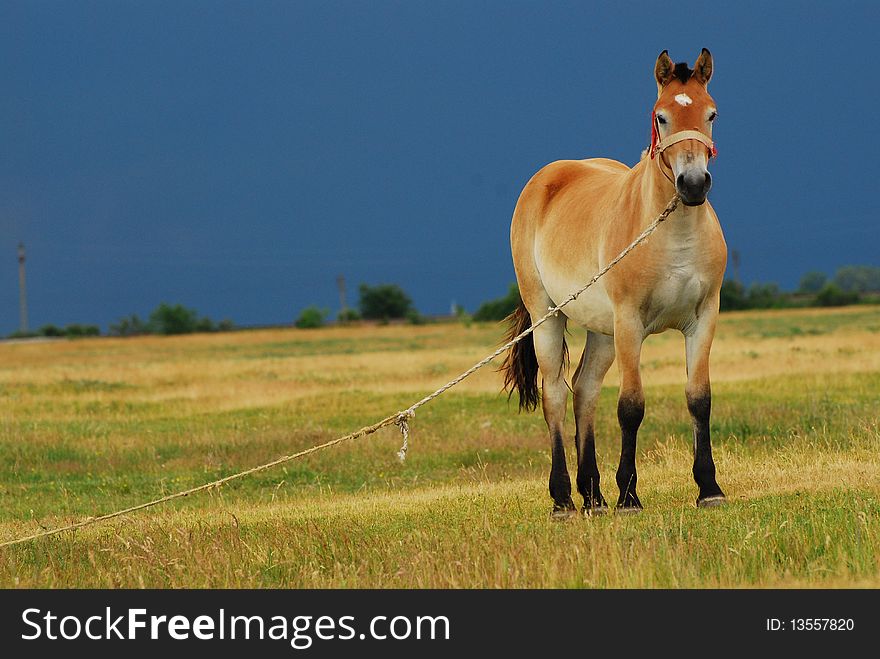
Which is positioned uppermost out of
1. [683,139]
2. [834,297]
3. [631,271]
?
[834,297]

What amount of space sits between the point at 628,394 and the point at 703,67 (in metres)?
2.47

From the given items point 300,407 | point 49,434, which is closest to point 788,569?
point 49,434

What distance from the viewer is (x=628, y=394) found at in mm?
8242

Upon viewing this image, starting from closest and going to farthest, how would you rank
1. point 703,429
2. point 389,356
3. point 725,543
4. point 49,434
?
point 725,543, point 703,429, point 49,434, point 389,356

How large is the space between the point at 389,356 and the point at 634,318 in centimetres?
3297

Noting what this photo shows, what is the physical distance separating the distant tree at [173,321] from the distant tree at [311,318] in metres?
14.5

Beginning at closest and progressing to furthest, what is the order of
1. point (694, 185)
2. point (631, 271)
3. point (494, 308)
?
point (694, 185) → point (631, 271) → point (494, 308)

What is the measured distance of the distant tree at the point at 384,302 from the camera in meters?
106

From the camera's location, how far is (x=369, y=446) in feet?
54.0

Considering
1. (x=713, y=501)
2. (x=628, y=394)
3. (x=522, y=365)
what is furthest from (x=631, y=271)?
(x=522, y=365)

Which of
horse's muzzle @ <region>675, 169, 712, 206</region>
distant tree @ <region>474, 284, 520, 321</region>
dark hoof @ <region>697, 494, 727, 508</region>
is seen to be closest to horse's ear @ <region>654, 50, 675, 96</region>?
horse's muzzle @ <region>675, 169, 712, 206</region>

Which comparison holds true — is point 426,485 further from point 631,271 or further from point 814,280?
point 814,280

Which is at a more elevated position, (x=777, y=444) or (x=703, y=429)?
(x=777, y=444)
